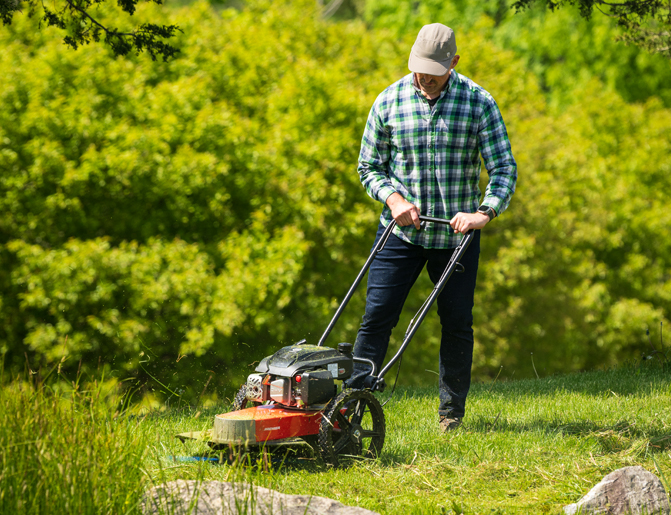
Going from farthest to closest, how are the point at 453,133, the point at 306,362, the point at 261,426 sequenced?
the point at 453,133 < the point at 306,362 < the point at 261,426

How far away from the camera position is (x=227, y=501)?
2.61 meters

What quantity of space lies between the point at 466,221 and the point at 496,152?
1.62 feet

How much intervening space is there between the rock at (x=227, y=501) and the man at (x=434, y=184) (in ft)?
3.59

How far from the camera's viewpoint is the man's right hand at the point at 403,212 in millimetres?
3684

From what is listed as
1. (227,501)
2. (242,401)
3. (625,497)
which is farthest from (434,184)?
(227,501)

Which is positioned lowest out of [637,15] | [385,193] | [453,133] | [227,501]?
[227,501]

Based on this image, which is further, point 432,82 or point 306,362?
point 432,82

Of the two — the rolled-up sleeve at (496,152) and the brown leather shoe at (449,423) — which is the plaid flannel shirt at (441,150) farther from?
the brown leather shoe at (449,423)

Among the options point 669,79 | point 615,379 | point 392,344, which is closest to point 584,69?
point 669,79

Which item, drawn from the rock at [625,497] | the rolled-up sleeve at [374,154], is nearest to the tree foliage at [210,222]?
the rolled-up sleeve at [374,154]

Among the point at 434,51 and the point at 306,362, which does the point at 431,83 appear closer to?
the point at 434,51

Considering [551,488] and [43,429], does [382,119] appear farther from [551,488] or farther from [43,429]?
[43,429]

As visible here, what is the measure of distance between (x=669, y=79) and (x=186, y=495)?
21343 millimetres

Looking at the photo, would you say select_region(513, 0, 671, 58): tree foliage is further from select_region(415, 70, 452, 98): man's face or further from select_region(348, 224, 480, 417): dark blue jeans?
select_region(348, 224, 480, 417): dark blue jeans
